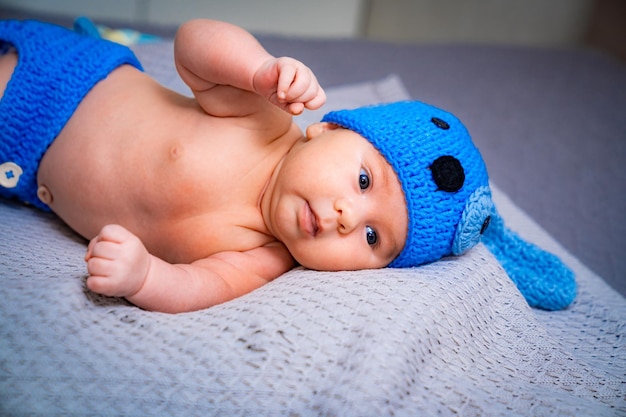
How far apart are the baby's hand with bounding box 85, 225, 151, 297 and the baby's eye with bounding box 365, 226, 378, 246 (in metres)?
0.38

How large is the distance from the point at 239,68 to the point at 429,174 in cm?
37

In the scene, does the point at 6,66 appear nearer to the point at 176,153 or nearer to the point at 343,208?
the point at 176,153

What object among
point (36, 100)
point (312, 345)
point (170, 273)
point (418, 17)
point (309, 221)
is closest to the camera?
point (312, 345)

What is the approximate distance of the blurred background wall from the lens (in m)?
2.73

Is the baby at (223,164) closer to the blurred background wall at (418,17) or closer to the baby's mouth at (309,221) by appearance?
the baby's mouth at (309,221)

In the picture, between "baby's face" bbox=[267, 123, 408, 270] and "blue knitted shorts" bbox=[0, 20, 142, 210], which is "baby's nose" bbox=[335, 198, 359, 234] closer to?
"baby's face" bbox=[267, 123, 408, 270]

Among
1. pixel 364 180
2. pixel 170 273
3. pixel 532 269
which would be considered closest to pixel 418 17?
pixel 532 269

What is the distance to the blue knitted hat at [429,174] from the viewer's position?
94 cm

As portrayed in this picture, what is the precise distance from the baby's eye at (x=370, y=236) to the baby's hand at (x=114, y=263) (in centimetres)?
38

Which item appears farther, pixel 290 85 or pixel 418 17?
pixel 418 17

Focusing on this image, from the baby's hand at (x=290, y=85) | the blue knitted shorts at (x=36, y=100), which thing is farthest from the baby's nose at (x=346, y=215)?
the blue knitted shorts at (x=36, y=100)

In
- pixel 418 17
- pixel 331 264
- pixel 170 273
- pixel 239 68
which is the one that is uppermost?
pixel 418 17

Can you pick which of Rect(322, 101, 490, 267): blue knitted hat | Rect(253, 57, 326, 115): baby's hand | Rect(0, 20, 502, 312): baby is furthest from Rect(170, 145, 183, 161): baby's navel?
Rect(322, 101, 490, 267): blue knitted hat

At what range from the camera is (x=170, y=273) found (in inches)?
34.2
